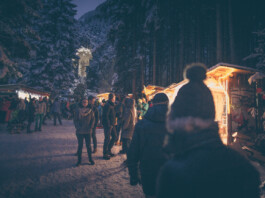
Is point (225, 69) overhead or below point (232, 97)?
overhead

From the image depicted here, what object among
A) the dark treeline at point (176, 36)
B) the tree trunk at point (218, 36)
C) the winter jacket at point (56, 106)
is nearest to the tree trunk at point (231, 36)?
the dark treeline at point (176, 36)

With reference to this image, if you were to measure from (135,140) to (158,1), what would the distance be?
58.4 feet

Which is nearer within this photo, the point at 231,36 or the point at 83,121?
the point at 83,121

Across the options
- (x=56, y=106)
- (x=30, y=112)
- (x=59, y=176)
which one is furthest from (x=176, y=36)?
(x=59, y=176)

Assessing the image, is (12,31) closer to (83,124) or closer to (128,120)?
(83,124)

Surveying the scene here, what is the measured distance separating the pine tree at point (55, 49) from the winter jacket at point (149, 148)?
2569 cm

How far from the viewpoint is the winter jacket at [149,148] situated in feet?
7.43

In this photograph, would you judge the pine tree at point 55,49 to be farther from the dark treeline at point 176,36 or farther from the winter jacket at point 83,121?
the winter jacket at point 83,121

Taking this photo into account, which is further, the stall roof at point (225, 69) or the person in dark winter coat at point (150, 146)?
the stall roof at point (225, 69)

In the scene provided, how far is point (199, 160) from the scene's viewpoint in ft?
3.77

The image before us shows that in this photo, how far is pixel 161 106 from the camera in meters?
2.36

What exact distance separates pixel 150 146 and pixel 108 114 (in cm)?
405

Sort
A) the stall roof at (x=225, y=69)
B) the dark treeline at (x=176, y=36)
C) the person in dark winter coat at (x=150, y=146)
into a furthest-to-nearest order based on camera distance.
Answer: the dark treeline at (x=176, y=36) → the stall roof at (x=225, y=69) → the person in dark winter coat at (x=150, y=146)

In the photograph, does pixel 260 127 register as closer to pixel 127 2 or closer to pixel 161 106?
pixel 161 106
